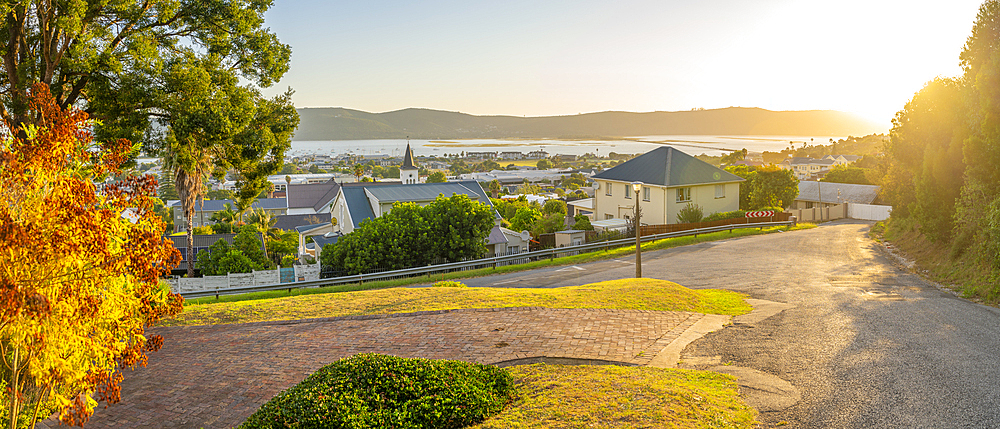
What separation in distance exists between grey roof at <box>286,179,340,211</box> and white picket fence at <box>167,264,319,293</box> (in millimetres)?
70987

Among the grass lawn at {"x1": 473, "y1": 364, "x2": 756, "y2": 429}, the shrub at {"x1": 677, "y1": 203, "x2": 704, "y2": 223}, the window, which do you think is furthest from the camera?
the window

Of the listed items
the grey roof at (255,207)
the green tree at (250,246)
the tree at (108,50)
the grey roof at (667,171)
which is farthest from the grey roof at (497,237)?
the grey roof at (255,207)

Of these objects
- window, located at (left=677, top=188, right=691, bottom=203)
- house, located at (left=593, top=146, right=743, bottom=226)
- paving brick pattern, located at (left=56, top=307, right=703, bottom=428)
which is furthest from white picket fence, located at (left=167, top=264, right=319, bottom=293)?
window, located at (left=677, top=188, right=691, bottom=203)

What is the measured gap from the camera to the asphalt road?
7.62m

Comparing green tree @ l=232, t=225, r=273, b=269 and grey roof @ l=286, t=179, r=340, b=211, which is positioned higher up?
grey roof @ l=286, t=179, r=340, b=211

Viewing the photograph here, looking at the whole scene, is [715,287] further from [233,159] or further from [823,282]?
[233,159]

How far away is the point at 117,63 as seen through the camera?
48.5ft

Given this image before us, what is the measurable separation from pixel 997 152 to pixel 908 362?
42.8ft

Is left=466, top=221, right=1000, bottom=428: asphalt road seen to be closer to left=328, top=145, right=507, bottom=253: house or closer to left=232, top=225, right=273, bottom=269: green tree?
left=232, top=225, right=273, bottom=269: green tree

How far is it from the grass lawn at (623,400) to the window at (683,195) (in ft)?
125

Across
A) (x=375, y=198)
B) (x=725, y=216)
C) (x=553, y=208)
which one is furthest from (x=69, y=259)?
(x=553, y=208)

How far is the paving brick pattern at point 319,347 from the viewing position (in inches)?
333

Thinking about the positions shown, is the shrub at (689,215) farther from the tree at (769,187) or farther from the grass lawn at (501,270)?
the tree at (769,187)

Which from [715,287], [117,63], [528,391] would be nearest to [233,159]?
[117,63]
